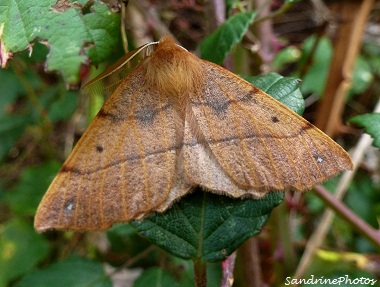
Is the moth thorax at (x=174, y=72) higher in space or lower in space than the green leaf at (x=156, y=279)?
higher

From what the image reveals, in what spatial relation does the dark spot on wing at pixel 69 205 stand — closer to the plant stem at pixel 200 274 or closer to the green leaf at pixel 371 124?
the plant stem at pixel 200 274

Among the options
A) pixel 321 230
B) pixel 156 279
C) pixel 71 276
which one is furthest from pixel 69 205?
pixel 321 230

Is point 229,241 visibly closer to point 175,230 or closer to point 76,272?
point 175,230

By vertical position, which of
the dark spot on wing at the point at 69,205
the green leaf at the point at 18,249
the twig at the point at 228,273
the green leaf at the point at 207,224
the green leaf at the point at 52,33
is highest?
the green leaf at the point at 52,33

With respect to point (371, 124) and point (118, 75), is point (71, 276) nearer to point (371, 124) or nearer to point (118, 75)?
point (118, 75)

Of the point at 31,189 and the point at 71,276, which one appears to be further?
the point at 31,189

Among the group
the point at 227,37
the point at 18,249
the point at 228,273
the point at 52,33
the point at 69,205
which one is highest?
the point at 52,33

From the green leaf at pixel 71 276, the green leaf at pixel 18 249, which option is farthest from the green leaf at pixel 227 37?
the green leaf at pixel 18 249
